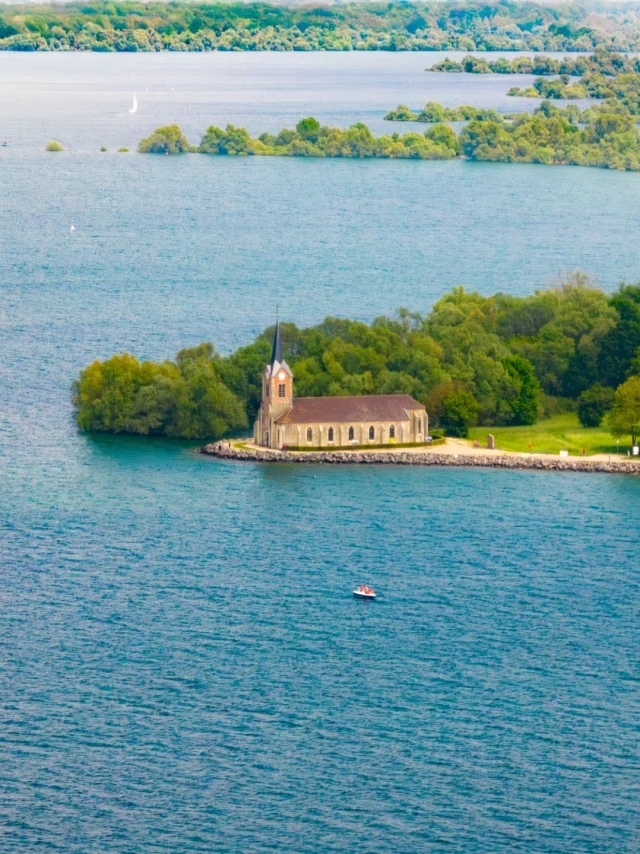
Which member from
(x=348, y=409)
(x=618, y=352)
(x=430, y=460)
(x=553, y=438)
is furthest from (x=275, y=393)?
(x=618, y=352)

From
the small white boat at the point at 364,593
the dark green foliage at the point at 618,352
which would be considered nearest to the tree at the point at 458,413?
the dark green foliage at the point at 618,352

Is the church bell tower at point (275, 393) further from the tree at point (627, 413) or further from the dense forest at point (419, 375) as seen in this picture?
the tree at point (627, 413)

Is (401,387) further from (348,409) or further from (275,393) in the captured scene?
(275,393)

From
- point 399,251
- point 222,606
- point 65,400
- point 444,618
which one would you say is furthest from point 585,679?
point 399,251

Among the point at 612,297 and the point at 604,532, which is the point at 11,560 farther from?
the point at 612,297

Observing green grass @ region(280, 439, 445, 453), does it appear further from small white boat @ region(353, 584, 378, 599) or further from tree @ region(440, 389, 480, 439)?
small white boat @ region(353, 584, 378, 599)
